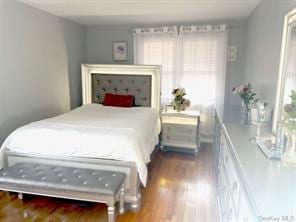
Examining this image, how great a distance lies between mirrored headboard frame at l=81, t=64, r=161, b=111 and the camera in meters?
4.23

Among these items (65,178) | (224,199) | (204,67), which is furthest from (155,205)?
(204,67)

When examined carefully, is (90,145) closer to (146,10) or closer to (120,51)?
(146,10)

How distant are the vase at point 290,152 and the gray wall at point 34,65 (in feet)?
10.3

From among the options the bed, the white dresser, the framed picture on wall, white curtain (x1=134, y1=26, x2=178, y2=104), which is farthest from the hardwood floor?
the framed picture on wall

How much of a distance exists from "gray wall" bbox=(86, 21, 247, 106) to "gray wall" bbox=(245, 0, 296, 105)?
900 mm

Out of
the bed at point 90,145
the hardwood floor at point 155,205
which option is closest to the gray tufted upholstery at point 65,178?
the bed at point 90,145

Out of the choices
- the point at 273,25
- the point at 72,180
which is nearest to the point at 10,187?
the point at 72,180

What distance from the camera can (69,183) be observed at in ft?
7.03

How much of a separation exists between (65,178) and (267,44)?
2.50 meters

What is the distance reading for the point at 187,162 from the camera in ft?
12.1

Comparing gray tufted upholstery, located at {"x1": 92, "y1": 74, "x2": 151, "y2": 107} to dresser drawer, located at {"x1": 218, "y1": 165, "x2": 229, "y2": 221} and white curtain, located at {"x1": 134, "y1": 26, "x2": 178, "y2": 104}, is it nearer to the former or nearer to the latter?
white curtain, located at {"x1": 134, "y1": 26, "x2": 178, "y2": 104}

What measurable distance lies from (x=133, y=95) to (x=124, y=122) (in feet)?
4.80

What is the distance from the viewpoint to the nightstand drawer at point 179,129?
13.1 ft

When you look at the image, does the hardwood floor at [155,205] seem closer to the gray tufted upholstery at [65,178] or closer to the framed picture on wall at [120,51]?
the gray tufted upholstery at [65,178]
